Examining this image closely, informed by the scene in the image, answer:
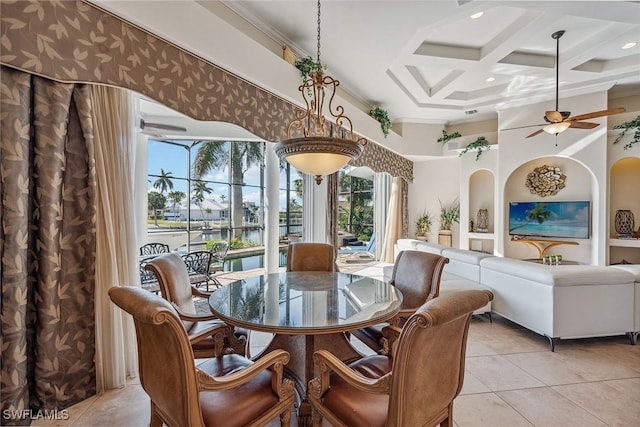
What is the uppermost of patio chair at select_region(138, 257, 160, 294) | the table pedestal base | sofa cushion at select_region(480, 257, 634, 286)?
sofa cushion at select_region(480, 257, 634, 286)

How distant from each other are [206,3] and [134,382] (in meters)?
3.35

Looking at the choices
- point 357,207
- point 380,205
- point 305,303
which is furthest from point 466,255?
point 357,207

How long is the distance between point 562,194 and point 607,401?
507 centimetres

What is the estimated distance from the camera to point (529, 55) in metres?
4.44

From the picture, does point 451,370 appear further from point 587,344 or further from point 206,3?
point 206,3

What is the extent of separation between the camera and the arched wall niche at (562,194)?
5.64 metres

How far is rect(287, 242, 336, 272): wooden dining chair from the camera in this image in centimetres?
312

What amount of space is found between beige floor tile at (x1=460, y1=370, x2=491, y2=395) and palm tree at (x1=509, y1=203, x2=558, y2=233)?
4.97 m

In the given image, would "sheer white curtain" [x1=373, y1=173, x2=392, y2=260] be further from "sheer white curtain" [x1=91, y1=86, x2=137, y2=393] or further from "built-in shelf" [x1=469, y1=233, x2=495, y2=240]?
"sheer white curtain" [x1=91, y1=86, x2=137, y2=393]

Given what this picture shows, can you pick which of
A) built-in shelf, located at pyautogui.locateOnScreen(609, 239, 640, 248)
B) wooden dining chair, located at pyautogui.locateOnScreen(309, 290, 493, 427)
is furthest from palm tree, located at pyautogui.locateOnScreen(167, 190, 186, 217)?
built-in shelf, located at pyautogui.locateOnScreen(609, 239, 640, 248)

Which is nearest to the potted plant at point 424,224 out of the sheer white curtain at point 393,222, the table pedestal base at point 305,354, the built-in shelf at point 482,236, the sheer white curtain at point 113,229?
the sheer white curtain at point 393,222

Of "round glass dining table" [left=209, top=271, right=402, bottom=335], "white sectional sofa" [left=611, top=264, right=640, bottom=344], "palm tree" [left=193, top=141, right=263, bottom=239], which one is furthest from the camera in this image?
"palm tree" [left=193, top=141, right=263, bottom=239]

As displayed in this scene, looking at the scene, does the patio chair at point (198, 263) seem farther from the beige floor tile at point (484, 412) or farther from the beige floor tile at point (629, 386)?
the beige floor tile at point (629, 386)

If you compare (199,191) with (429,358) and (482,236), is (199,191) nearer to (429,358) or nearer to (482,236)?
(429,358)
